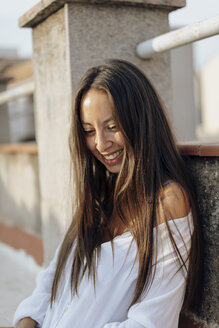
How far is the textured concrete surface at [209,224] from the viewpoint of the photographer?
1.81m

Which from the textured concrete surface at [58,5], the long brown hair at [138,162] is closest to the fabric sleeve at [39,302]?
the long brown hair at [138,162]

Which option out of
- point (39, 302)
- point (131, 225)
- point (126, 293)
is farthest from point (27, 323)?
point (131, 225)

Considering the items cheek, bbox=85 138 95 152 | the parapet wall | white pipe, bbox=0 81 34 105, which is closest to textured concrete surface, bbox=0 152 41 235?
the parapet wall

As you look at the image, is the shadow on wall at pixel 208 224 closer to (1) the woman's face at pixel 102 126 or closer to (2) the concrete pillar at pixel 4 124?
(1) the woman's face at pixel 102 126

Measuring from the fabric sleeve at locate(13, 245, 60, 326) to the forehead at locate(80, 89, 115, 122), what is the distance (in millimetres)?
735

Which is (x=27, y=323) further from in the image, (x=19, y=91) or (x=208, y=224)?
(x=19, y=91)

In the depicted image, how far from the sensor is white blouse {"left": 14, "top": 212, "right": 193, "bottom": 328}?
5.40ft

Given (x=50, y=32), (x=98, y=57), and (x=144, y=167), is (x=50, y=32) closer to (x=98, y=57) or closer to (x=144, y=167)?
(x=98, y=57)

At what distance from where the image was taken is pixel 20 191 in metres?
4.39

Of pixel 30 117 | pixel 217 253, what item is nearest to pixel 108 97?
pixel 217 253

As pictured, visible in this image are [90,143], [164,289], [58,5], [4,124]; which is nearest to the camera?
[164,289]

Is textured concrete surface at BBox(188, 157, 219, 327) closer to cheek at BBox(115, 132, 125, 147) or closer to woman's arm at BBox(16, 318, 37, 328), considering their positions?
cheek at BBox(115, 132, 125, 147)

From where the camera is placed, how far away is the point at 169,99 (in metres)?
2.80

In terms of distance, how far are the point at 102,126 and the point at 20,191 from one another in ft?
8.82
